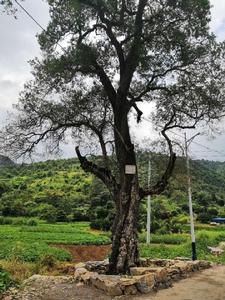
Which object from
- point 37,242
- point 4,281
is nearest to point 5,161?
point 4,281

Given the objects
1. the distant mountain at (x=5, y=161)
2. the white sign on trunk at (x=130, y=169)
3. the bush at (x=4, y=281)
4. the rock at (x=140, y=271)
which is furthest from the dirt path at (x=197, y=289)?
the distant mountain at (x=5, y=161)

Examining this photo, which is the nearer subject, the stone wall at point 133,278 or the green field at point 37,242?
the stone wall at point 133,278

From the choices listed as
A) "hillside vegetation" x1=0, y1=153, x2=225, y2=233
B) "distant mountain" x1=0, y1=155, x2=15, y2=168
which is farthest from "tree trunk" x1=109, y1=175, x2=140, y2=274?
"hillside vegetation" x1=0, y1=153, x2=225, y2=233

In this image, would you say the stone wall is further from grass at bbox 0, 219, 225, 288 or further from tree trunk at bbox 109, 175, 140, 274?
grass at bbox 0, 219, 225, 288

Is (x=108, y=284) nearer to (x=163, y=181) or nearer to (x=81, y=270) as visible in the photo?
(x=81, y=270)

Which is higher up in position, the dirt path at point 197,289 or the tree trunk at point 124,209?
the tree trunk at point 124,209

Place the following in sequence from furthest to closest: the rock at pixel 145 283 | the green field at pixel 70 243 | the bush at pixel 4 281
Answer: the green field at pixel 70 243 → the rock at pixel 145 283 → the bush at pixel 4 281

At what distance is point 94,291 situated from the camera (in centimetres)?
1087

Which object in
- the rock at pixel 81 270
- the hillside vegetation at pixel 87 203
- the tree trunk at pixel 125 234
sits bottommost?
the rock at pixel 81 270

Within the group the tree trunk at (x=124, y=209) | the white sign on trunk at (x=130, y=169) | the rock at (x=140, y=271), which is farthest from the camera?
the white sign on trunk at (x=130, y=169)

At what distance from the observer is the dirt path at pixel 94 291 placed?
10.4 meters

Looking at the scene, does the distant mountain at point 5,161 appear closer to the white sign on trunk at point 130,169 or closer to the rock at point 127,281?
the white sign on trunk at point 130,169

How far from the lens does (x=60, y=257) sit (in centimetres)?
2372

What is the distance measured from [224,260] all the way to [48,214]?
3864cm
